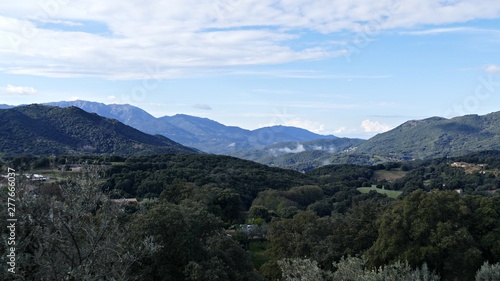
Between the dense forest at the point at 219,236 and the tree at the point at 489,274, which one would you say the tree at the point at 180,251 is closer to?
the dense forest at the point at 219,236

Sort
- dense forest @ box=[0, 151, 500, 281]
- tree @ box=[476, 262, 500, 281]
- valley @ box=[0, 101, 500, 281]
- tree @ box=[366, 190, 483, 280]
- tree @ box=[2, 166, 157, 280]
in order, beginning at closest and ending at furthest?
1. tree @ box=[2, 166, 157, 280]
2. dense forest @ box=[0, 151, 500, 281]
3. valley @ box=[0, 101, 500, 281]
4. tree @ box=[476, 262, 500, 281]
5. tree @ box=[366, 190, 483, 280]

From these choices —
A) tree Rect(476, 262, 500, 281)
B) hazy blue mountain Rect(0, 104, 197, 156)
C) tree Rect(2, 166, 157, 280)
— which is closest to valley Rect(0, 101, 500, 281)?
tree Rect(2, 166, 157, 280)

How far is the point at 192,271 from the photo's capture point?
18531 mm

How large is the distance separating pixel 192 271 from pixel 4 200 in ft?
36.7

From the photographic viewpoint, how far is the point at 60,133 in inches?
5571

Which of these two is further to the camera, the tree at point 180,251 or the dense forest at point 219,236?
the tree at point 180,251

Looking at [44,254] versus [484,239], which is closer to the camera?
[44,254]

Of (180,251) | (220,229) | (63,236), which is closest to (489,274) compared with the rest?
(180,251)

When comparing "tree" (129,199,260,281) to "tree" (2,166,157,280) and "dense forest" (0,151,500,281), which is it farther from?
"tree" (2,166,157,280)

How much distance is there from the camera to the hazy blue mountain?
117 m

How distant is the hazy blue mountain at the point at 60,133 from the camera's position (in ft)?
383

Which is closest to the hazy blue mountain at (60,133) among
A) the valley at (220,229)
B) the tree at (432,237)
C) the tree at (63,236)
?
the valley at (220,229)

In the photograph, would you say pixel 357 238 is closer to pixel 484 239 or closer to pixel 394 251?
pixel 394 251

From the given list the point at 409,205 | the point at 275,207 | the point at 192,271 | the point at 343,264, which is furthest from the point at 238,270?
the point at 275,207
